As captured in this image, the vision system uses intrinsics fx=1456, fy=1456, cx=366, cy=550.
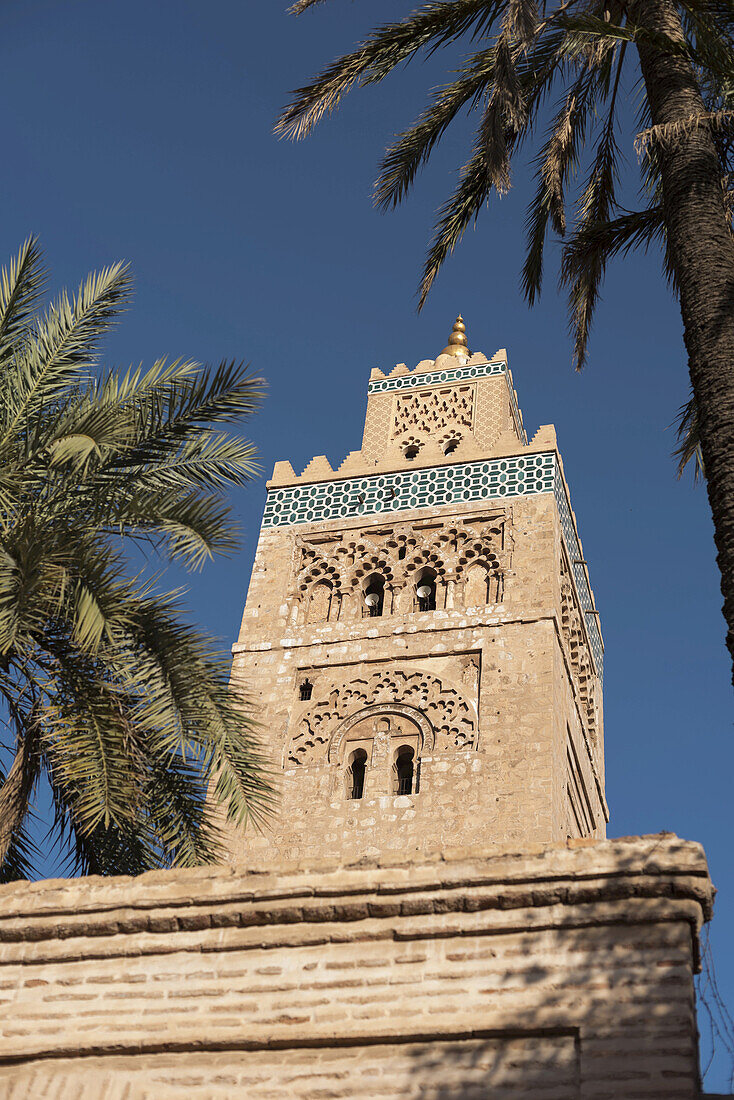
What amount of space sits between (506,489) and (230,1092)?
1380 centimetres

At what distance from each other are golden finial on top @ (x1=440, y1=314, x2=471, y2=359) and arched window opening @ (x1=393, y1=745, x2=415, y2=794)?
8123mm

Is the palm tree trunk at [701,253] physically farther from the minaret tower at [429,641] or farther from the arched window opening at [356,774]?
the arched window opening at [356,774]

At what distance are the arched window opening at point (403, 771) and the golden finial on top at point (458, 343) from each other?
8.12 meters

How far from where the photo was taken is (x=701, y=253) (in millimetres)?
9094

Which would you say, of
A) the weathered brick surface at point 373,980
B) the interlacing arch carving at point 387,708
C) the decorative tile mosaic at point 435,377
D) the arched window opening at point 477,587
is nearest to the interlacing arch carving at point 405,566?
the arched window opening at point 477,587

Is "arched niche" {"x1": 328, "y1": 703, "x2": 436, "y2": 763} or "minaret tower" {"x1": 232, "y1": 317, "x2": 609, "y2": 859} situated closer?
"minaret tower" {"x1": 232, "y1": 317, "x2": 609, "y2": 859}

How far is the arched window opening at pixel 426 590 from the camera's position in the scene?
741 inches

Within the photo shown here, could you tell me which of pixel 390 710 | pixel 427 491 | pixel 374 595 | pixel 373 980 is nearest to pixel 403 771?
pixel 390 710

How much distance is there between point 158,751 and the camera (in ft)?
28.5

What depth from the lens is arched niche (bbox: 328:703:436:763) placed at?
17.2m

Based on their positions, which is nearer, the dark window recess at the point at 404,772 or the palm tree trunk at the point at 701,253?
the palm tree trunk at the point at 701,253

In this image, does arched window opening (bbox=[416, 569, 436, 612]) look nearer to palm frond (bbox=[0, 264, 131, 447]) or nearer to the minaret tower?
the minaret tower

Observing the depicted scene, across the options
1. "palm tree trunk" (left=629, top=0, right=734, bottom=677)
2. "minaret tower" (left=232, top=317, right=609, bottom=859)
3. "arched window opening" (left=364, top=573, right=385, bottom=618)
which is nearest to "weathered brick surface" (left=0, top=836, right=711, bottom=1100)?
"palm tree trunk" (left=629, top=0, right=734, bottom=677)

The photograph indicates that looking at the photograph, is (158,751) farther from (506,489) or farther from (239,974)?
(506,489)
